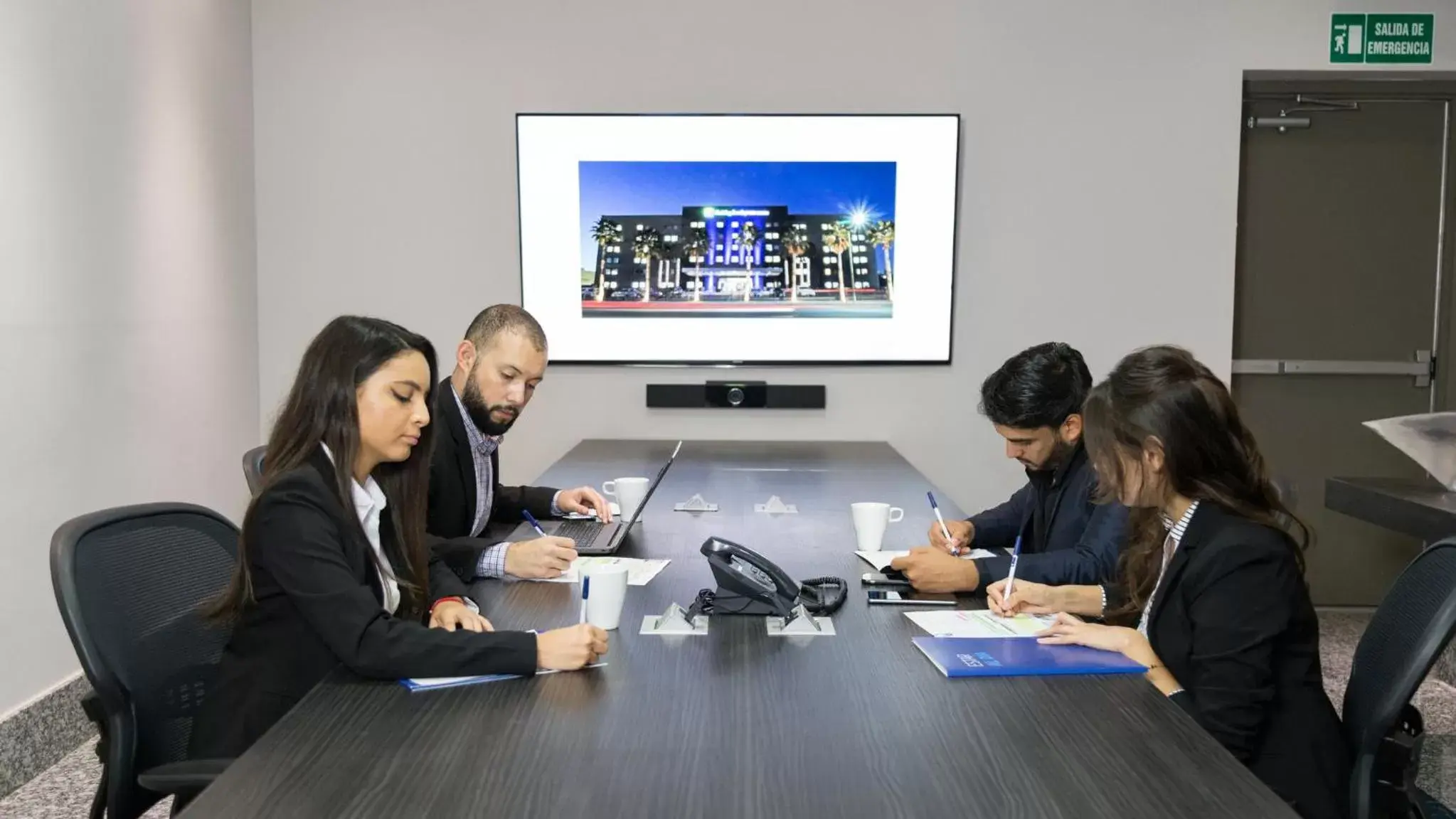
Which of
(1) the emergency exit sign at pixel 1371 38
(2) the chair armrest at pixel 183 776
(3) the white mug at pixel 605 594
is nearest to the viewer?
(2) the chair armrest at pixel 183 776

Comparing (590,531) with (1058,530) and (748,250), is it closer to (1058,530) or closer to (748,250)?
(1058,530)

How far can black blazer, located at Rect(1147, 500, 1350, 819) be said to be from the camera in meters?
1.64

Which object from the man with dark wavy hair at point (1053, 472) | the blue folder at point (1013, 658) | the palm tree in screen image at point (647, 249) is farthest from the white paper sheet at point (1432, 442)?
the palm tree in screen image at point (647, 249)

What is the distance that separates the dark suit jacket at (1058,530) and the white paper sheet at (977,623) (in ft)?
0.66

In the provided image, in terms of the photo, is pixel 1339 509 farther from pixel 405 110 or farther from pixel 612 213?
pixel 405 110

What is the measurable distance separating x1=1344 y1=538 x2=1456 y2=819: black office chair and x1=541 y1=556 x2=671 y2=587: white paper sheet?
1181mm

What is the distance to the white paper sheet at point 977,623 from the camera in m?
A: 1.82

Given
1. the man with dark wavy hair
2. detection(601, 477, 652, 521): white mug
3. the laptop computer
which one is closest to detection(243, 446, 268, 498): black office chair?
the laptop computer

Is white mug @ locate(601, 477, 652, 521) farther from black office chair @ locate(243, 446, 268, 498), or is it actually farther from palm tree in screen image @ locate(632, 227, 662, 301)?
palm tree in screen image @ locate(632, 227, 662, 301)

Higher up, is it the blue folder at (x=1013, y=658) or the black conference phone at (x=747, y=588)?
the black conference phone at (x=747, y=588)

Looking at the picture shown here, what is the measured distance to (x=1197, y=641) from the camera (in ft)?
5.59

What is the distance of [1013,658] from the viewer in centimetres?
167

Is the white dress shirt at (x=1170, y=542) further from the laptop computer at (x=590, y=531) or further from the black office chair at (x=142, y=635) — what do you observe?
the black office chair at (x=142, y=635)

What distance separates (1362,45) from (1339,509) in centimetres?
217
